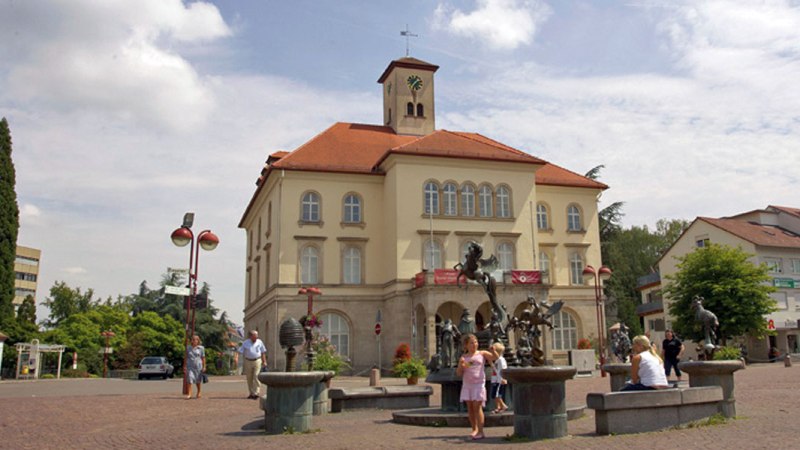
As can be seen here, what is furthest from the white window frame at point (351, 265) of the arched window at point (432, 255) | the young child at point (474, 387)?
the young child at point (474, 387)

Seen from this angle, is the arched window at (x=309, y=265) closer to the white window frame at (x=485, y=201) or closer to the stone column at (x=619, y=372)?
the white window frame at (x=485, y=201)

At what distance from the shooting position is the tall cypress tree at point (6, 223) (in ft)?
148

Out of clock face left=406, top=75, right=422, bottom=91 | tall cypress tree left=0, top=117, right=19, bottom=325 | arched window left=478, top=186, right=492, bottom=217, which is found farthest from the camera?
clock face left=406, top=75, right=422, bottom=91

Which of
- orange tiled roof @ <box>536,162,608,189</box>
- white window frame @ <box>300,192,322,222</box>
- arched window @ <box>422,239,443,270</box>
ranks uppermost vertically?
orange tiled roof @ <box>536,162,608,189</box>

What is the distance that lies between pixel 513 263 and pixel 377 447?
109 feet

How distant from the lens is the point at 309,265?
40.9 m

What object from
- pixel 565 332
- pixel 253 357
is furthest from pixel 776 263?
pixel 253 357

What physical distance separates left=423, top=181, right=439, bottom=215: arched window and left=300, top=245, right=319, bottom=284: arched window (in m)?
6.91

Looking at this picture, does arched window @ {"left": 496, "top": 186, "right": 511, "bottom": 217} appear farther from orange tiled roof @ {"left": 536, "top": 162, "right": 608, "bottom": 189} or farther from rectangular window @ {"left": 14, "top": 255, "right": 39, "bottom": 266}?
rectangular window @ {"left": 14, "top": 255, "right": 39, "bottom": 266}

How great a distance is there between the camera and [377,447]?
9.23 meters

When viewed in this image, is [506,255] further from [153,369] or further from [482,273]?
[482,273]

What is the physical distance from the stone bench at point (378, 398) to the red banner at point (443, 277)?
71.0 ft

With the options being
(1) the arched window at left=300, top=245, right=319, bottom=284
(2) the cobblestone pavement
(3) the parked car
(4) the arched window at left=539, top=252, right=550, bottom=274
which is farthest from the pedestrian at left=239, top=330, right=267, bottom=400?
(4) the arched window at left=539, top=252, right=550, bottom=274

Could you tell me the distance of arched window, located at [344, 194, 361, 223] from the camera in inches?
1660
